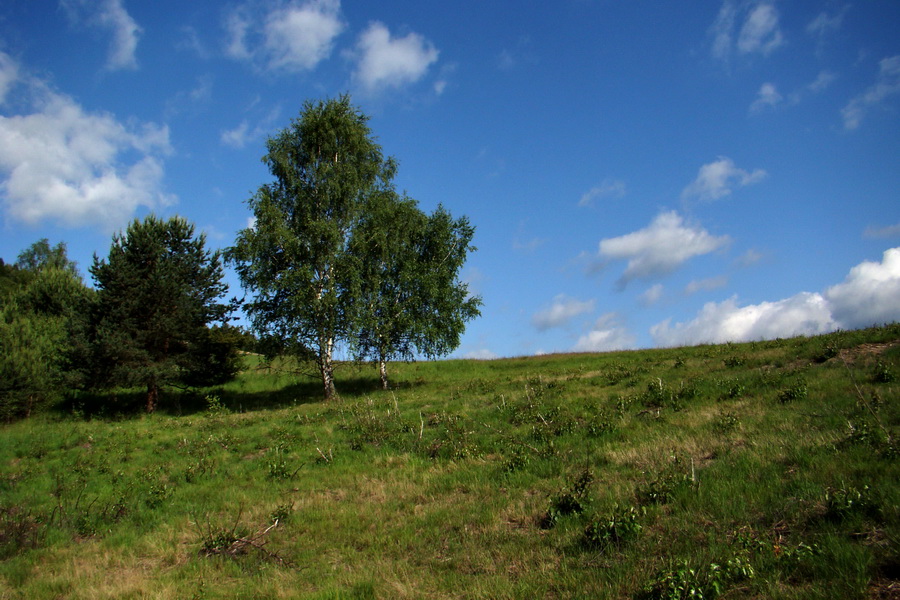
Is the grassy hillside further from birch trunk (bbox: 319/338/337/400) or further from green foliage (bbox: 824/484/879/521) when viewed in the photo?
birch trunk (bbox: 319/338/337/400)

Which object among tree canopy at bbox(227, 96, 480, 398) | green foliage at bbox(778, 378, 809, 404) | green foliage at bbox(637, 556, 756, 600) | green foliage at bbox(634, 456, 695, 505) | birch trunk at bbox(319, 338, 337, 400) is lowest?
green foliage at bbox(637, 556, 756, 600)

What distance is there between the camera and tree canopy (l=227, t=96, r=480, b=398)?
94.8ft

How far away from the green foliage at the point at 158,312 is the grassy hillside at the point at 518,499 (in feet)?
35.1

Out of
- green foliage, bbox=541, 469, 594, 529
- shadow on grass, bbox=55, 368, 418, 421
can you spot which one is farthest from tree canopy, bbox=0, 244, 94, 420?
green foliage, bbox=541, 469, 594, 529

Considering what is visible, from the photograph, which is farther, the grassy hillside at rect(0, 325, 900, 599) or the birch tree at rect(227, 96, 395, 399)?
the birch tree at rect(227, 96, 395, 399)

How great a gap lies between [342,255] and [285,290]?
4.11m

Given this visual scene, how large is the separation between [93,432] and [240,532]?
640 inches

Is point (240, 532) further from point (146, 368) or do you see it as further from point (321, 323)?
point (146, 368)

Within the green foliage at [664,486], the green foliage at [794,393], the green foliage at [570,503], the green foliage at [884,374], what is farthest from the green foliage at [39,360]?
the green foliage at [884,374]

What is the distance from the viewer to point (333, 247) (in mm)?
29641

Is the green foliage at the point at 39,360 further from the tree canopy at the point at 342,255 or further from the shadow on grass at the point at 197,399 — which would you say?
the tree canopy at the point at 342,255

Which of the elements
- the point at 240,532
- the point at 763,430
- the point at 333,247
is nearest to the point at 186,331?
the point at 333,247

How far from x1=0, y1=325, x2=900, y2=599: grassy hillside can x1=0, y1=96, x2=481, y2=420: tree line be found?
11774 mm

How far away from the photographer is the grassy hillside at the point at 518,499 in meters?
5.75
